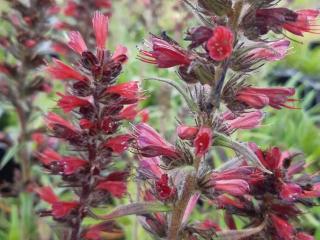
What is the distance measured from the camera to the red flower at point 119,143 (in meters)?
2.02

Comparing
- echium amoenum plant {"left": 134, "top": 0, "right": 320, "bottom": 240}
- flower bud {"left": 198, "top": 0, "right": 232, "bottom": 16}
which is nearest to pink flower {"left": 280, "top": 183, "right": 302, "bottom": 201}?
echium amoenum plant {"left": 134, "top": 0, "right": 320, "bottom": 240}

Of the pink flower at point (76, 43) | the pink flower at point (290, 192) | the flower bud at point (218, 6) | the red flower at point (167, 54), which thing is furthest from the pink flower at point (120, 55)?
the pink flower at point (290, 192)

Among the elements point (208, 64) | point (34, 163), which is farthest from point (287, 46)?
point (34, 163)

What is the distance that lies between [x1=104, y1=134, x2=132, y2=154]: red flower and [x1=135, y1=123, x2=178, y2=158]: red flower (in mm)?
109

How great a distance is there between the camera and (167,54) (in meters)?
1.79

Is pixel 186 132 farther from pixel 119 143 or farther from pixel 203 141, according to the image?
pixel 119 143

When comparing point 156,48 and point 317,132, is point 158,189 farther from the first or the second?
point 317,132

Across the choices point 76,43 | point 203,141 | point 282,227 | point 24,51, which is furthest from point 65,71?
point 24,51

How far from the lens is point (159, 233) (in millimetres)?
2043

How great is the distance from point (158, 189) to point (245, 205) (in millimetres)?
443

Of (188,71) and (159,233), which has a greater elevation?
(188,71)

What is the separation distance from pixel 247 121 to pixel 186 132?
0.28 meters

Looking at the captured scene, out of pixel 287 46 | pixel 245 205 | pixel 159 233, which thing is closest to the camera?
pixel 287 46

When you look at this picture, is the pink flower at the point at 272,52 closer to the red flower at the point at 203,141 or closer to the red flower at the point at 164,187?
the red flower at the point at 203,141
